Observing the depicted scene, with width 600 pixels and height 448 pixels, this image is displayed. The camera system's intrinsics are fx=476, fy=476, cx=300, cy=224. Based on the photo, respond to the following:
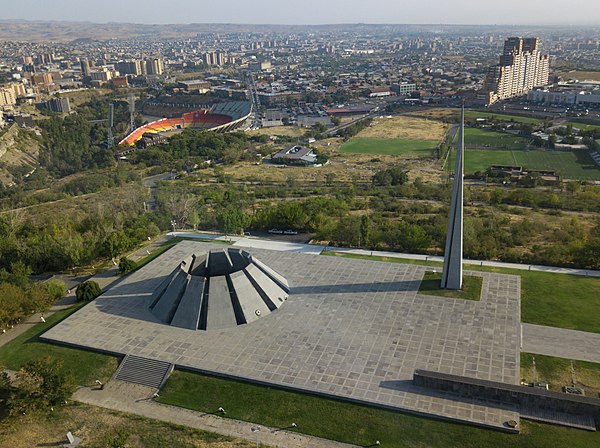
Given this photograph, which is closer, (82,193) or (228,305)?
(228,305)

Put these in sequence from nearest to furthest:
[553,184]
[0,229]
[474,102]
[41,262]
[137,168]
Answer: [41,262]
[0,229]
[553,184]
[137,168]
[474,102]

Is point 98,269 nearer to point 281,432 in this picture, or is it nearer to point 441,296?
point 281,432

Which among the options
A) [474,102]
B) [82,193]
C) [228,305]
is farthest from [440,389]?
[474,102]

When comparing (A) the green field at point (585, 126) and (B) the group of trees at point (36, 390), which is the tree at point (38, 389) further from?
(A) the green field at point (585, 126)

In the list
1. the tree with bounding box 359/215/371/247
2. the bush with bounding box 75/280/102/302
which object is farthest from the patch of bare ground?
the bush with bounding box 75/280/102/302

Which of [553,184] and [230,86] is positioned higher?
[230,86]

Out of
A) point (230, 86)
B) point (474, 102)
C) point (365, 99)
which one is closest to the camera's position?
point (474, 102)

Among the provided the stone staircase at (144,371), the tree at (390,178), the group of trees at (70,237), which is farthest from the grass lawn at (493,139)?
the stone staircase at (144,371)
